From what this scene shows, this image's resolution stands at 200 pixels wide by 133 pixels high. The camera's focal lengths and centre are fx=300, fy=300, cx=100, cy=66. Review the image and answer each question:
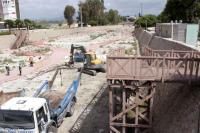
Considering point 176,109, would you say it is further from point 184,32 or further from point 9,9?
point 9,9

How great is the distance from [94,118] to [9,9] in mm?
127507

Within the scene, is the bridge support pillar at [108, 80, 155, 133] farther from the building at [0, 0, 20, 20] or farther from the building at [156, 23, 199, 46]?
the building at [0, 0, 20, 20]

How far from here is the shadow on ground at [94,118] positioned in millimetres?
15578

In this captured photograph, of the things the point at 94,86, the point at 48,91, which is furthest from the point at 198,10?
the point at 48,91

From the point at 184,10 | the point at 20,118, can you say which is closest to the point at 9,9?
the point at 184,10

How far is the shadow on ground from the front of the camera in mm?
15578

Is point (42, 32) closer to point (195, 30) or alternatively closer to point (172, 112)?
point (195, 30)

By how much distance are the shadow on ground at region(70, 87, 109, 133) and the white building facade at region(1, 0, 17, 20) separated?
123 meters

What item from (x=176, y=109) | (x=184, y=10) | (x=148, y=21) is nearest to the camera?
(x=176, y=109)

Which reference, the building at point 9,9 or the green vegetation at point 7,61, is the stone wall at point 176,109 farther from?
the building at point 9,9

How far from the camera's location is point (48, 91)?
18.3 metres

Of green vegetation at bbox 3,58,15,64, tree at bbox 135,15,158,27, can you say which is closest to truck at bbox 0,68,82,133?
green vegetation at bbox 3,58,15,64

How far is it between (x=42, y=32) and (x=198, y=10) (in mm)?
36486

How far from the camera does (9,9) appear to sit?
13462 centimetres
